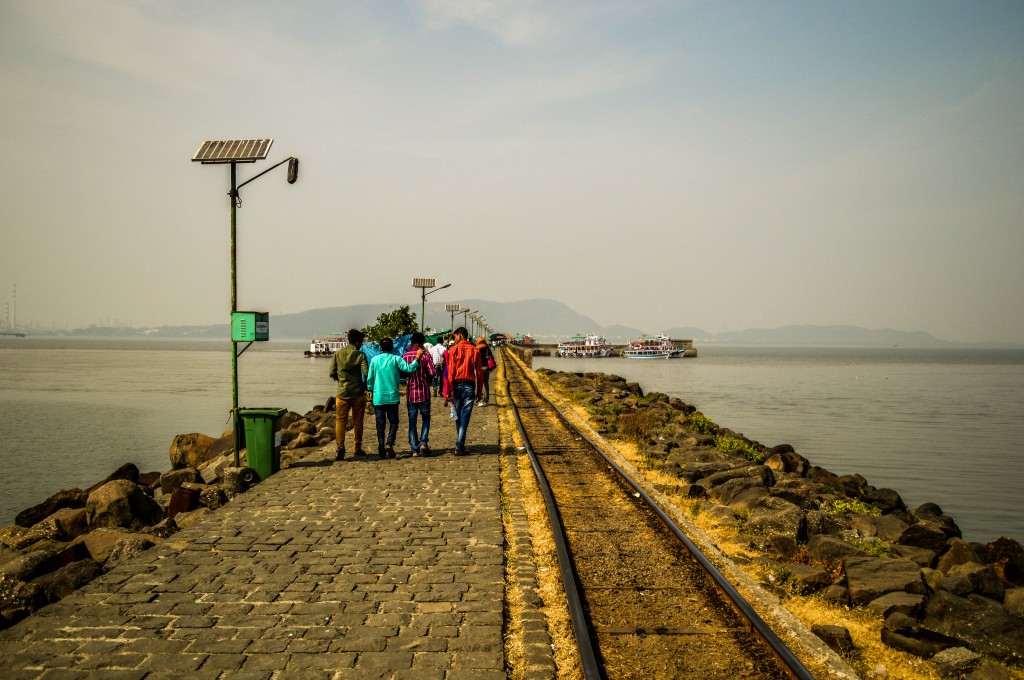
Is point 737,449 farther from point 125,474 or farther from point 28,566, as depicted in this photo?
point 125,474

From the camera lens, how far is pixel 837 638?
16.4ft

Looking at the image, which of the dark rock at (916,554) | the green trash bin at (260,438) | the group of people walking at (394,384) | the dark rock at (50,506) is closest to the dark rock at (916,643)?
the dark rock at (916,554)

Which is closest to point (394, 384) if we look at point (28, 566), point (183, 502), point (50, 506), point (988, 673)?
point (183, 502)

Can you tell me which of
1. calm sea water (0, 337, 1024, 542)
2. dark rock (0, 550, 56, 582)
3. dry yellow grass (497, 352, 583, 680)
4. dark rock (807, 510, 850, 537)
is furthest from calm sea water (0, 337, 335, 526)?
dark rock (807, 510, 850, 537)

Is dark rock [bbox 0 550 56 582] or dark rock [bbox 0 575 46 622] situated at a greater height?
dark rock [bbox 0 575 46 622]

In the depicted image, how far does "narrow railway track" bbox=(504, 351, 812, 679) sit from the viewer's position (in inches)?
180

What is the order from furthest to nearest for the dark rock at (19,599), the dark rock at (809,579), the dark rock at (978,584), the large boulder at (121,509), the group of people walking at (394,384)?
the group of people walking at (394,384) → the large boulder at (121,509) → the dark rock at (978,584) → the dark rock at (809,579) → the dark rock at (19,599)

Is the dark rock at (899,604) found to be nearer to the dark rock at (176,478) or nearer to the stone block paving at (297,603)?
the stone block paving at (297,603)

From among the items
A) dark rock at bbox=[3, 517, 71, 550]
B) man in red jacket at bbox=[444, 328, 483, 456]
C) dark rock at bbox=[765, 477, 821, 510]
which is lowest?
dark rock at bbox=[3, 517, 71, 550]

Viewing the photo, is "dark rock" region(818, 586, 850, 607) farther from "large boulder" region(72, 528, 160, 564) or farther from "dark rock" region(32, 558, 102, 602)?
"large boulder" region(72, 528, 160, 564)

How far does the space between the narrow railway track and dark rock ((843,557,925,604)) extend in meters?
1.30

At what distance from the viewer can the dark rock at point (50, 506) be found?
45.3 feet

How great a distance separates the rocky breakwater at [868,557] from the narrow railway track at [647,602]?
72cm

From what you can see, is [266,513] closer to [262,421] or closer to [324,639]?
[262,421]
